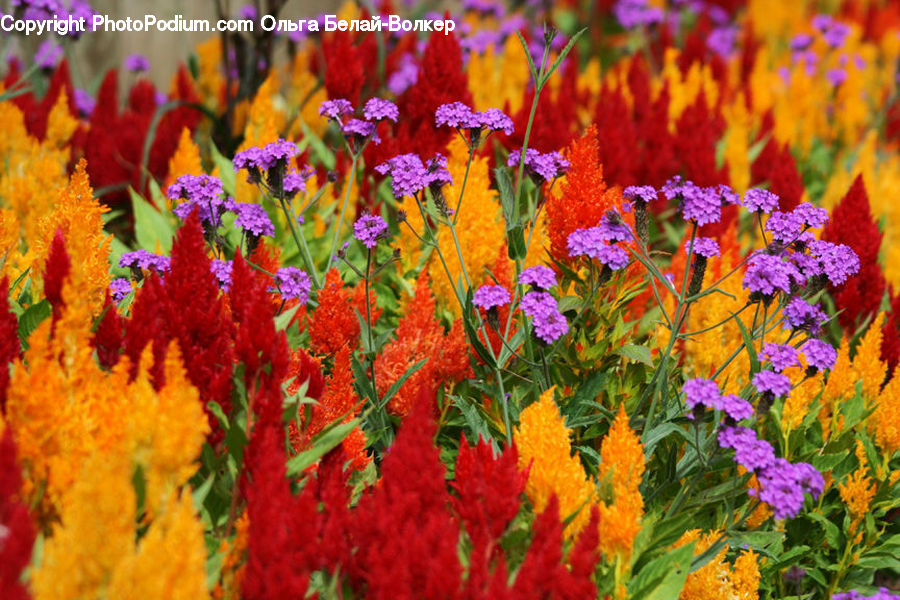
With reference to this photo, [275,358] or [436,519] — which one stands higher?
[275,358]

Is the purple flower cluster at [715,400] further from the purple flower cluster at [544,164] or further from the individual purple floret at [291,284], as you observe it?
the individual purple floret at [291,284]

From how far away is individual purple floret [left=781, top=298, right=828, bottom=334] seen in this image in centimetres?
201

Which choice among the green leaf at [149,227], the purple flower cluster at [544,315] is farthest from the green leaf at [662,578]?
the green leaf at [149,227]

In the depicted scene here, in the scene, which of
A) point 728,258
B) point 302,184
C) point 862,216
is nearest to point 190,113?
point 302,184

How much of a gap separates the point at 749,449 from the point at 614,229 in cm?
57

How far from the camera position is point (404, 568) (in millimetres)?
1471

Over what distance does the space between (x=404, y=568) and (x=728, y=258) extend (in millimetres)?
1648

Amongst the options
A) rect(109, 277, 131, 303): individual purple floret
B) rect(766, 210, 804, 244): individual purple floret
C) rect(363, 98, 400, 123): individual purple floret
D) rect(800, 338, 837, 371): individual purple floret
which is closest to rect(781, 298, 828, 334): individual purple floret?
rect(800, 338, 837, 371): individual purple floret

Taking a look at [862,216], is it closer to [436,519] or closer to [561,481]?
[561,481]

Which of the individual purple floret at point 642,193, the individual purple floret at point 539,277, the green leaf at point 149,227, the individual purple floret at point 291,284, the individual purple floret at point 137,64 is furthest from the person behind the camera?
the individual purple floret at point 137,64

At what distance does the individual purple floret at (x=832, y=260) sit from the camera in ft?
6.70

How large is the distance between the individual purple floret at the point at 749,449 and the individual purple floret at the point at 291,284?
3.42ft

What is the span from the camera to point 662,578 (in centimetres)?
181

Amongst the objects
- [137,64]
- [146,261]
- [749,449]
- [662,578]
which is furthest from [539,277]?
[137,64]
